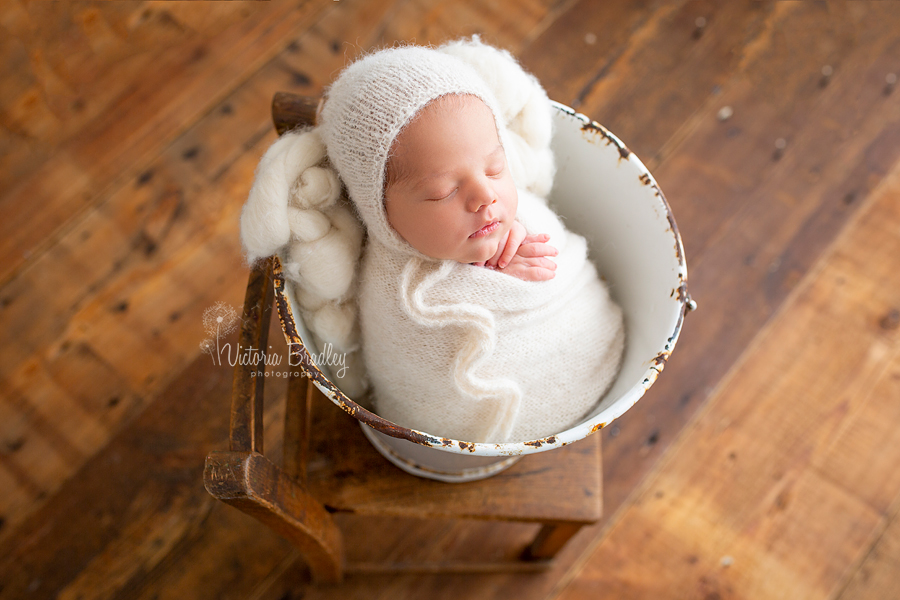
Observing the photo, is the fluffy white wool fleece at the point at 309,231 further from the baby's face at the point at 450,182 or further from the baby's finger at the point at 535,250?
the baby's finger at the point at 535,250

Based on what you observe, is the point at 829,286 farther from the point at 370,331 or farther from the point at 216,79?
the point at 216,79

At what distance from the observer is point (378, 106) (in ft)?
A: 1.85

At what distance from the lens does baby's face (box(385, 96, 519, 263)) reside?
572 millimetres

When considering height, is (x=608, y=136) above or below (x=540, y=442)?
above

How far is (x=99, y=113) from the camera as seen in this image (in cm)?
134

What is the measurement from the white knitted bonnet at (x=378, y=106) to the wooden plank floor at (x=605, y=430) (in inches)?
26.2

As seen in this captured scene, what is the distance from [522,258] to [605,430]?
24.1 inches

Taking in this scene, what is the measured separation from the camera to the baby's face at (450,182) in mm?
572

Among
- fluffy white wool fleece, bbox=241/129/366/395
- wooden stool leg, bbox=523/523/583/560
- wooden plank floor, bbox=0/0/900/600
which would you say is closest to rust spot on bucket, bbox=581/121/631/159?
fluffy white wool fleece, bbox=241/129/366/395

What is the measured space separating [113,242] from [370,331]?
86 centimetres

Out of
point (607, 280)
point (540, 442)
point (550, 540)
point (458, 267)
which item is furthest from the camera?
point (550, 540)

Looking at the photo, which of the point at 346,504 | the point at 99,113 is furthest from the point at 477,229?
the point at 99,113

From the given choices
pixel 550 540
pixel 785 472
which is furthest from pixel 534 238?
pixel 785 472

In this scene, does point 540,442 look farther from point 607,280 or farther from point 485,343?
point 607,280
